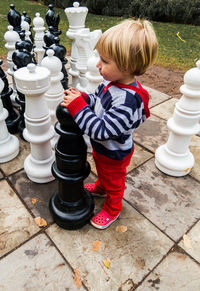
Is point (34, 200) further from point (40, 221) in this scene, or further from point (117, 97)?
point (117, 97)

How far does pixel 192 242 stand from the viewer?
1904mm

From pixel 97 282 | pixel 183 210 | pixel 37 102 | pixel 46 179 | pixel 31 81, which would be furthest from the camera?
pixel 46 179

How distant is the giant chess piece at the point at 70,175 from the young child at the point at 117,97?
0.30 ft

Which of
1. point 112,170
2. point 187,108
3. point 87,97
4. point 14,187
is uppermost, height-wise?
point 87,97

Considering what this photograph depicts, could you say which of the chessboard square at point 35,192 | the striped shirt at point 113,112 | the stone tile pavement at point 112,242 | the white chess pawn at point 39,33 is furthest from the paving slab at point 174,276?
the white chess pawn at point 39,33

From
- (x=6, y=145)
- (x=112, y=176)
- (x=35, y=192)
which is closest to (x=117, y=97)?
(x=112, y=176)

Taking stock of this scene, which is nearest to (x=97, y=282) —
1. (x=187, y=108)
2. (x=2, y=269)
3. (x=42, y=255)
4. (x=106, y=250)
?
(x=106, y=250)

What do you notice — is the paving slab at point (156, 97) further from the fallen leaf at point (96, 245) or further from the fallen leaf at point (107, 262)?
the fallen leaf at point (107, 262)

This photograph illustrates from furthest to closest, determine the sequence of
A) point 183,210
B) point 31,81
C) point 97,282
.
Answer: point 183,210 → point 31,81 → point 97,282

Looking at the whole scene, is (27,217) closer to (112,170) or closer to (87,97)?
(112,170)

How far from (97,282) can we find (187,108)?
62.7 inches

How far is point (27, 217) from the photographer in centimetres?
201

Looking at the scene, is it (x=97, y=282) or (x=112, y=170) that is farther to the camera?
(x=112, y=170)

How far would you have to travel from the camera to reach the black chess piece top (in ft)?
9.30
